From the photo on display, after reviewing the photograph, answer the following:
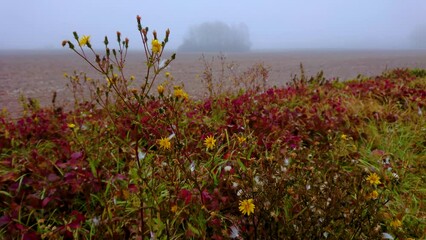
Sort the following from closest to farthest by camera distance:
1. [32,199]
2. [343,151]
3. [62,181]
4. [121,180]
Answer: [32,199] → [62,181] → [121,180] → [343,151]

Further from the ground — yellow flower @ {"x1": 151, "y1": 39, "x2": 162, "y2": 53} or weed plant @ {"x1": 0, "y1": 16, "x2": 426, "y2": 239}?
yellow flower @ {"x1": 151, "y1": 39, "x2": 162, "y2": 53}

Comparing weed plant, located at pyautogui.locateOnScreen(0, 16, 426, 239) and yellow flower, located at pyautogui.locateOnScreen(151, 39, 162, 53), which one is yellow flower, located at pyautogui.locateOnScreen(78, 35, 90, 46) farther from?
yellow flower, located at pyautogui.locateOnScreen(151, 39, 162, 53)

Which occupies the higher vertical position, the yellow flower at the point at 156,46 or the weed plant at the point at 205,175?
the yellow flower at the point at 156,46

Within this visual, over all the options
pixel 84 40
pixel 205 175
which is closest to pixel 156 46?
pixel 84 40

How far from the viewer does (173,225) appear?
6.48 ft

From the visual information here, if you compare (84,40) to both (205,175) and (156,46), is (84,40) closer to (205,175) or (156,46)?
(156,46)

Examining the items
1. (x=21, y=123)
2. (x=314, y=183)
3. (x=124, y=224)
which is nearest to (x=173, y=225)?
(x=124, y=224)

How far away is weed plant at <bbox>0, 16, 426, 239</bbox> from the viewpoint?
1589 millimetres

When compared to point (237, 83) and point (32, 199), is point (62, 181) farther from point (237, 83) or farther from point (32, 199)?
point (237, 83)

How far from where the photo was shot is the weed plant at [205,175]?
1589 millimetres

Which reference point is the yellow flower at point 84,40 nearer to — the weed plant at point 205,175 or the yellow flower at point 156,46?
the weed plant at point 205,175

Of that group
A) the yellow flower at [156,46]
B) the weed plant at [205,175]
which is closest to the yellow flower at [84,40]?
the weed plant at [205,175]

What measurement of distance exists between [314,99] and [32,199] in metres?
4.15

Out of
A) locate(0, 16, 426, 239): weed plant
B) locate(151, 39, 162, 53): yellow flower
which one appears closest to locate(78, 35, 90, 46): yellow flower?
locate(0, 16, 426, 239): weed plant
